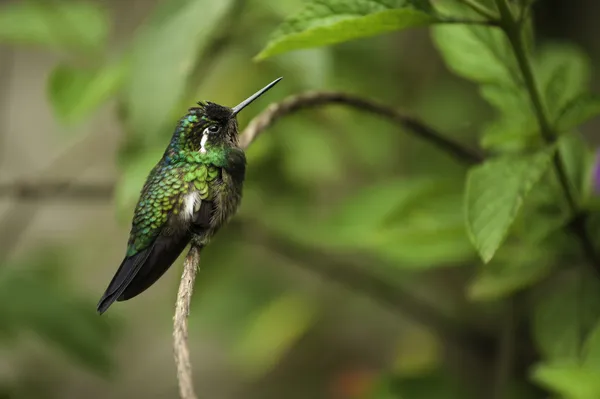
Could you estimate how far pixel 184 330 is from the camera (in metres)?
0.45

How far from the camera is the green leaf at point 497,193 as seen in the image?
72cm

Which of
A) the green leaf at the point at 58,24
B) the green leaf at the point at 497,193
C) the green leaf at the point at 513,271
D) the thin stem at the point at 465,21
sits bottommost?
the green leaf at the point at 513,271

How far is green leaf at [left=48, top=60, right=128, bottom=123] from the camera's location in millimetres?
1255

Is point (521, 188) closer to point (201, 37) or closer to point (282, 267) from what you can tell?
point (201, 37)

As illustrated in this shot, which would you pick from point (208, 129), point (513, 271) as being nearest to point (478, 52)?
point (513, 271)

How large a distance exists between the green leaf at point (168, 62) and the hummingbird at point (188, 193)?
39 cm

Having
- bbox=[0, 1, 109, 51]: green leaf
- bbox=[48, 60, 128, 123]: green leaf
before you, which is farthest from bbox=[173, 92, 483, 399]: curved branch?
bbox=[0, 1, 109, 51]: green leaf

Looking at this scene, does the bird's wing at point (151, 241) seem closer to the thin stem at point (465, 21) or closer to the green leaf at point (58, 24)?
the thin stem at point (465, 21)

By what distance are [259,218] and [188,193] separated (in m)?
0.93

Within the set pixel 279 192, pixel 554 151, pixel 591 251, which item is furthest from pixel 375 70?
pixel 554 151

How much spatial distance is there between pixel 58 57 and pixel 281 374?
1601 millimetres

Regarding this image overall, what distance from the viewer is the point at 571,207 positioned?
0.94 meters

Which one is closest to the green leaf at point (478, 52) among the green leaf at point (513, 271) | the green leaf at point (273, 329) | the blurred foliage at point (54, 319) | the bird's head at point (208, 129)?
the green leaf at point (513, 271)

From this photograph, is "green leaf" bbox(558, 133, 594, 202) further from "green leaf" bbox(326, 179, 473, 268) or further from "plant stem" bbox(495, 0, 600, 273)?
"green leaf" bbox(326, 179, 473, 268)
